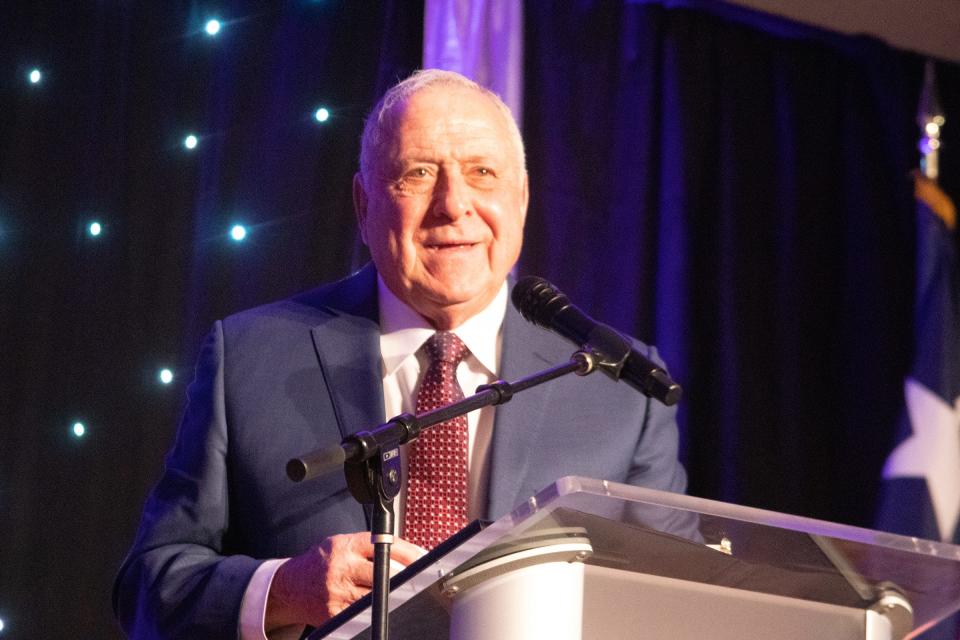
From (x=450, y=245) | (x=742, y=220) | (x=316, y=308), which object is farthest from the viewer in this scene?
(x=742, y=220)

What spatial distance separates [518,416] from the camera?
2.33 m

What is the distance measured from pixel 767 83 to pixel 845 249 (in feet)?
2.19

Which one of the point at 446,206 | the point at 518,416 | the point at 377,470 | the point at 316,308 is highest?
the point at 446,206

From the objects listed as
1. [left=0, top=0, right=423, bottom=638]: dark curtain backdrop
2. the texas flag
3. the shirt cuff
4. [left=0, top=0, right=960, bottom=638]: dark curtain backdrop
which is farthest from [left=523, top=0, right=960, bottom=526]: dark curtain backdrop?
the shirt cuff

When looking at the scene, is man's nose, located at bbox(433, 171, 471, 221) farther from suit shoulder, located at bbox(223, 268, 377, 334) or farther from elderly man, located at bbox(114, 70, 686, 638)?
suit shoulder, located at bbox(223, 268, 377, 334)

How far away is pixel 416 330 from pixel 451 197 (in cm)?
29

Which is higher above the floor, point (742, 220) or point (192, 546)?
point (742, 220)

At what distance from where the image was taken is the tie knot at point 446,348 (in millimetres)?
2400

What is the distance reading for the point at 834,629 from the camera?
1391 millimetres

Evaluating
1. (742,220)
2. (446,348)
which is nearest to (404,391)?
(446,348)

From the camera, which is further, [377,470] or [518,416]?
[518,416]

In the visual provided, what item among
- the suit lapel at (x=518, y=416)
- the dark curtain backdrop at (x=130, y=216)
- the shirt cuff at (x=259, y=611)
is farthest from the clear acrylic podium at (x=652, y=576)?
the dark curtain backdrop at (x=130, y=216)

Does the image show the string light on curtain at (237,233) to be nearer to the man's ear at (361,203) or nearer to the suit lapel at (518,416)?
the man's ear at (361,203)

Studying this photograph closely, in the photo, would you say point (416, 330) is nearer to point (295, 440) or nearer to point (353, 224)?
point (295, 440)
